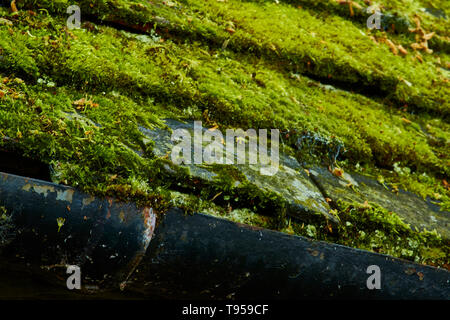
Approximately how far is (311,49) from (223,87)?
1.10 m

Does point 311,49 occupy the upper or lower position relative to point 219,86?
upper

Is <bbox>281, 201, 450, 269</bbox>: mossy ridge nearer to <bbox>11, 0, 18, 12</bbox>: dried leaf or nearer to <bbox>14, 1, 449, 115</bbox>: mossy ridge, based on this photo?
<bbox>14, 1, 449, 115</bbox>: mossy ridge

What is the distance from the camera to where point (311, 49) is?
2826mm

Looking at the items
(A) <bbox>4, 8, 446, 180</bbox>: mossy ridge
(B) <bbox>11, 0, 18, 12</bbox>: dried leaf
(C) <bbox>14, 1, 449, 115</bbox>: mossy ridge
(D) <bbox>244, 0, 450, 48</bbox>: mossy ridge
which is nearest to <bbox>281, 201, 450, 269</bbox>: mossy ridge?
(A) <bbox>4, 8, 446, 180</bbox>: mossy ridge

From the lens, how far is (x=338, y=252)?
1.50 metres

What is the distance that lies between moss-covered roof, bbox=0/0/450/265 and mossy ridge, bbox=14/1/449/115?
12 millimetres

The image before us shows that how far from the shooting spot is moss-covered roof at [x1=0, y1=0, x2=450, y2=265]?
1.41m

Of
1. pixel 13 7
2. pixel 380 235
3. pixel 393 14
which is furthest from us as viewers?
pixel 393 14

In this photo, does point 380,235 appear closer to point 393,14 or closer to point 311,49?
point 311,49

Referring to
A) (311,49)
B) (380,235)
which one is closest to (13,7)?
(311,49)

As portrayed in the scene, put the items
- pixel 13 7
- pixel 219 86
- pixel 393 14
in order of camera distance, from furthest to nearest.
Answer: pixel 393 14, pixel 219 86, pixel 13 7
